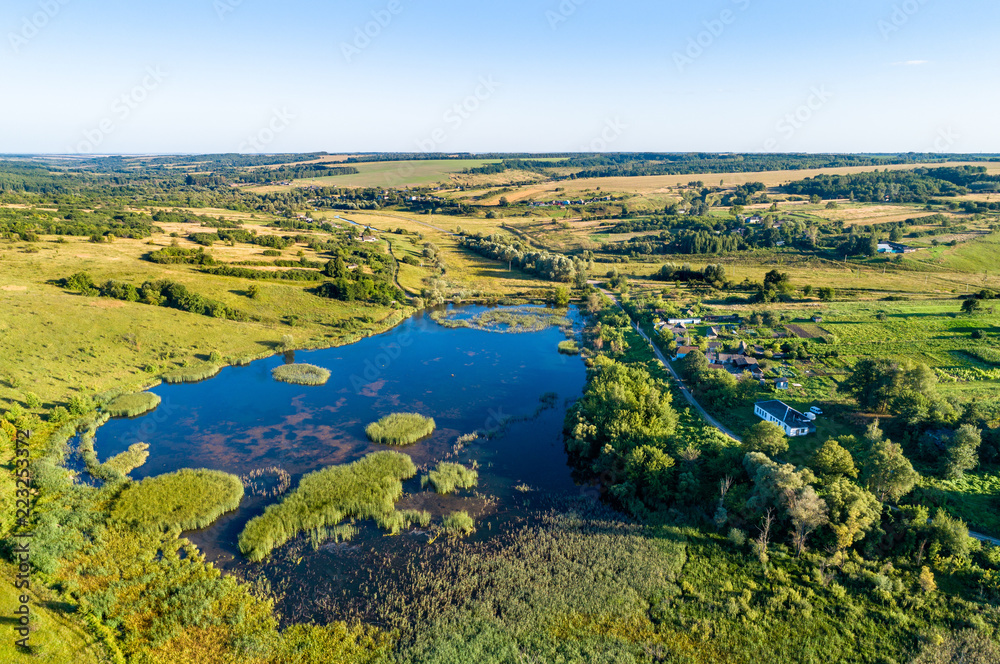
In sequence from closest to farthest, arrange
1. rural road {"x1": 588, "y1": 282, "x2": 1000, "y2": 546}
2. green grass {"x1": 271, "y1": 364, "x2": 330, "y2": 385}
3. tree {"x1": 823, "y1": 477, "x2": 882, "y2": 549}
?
tree {"x1": 823, "y1": 477, "x2": 882, "y2": 549} < rural road {"x1": 588, "y1": 282, "x2": 1000, "y2": 546} < green grass {"x1": 271, "y1": 364, "x2": 330, "y2": 385}

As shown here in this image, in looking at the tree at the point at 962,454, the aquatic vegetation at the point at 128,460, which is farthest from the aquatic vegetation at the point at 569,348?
the aquatic vegetation at the point at 128,460

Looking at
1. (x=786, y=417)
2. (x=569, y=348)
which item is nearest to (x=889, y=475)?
(x=786, y=417)

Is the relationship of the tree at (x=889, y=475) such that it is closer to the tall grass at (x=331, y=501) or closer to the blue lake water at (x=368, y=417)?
the blue lake water at (x=368, y=417)

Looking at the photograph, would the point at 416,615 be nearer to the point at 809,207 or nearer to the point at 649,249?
the point at 649,249

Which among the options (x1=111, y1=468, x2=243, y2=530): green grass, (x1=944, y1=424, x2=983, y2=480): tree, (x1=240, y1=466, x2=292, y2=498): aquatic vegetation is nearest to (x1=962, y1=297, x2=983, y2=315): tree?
(x1=944, y1=424, x2=983, y2=480): tree

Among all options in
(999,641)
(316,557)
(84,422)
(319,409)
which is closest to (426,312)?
(319,409)

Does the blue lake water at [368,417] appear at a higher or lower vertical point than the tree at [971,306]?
lower

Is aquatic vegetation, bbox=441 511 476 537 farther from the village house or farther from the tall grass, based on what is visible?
the village house
